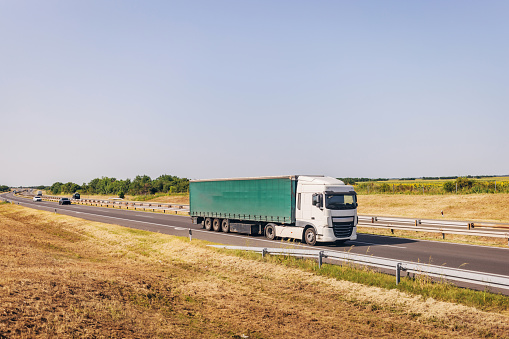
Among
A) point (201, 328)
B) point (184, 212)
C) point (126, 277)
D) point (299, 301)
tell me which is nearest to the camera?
point (201, 328)

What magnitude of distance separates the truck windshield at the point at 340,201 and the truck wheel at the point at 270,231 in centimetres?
453

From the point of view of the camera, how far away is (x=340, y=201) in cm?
2156

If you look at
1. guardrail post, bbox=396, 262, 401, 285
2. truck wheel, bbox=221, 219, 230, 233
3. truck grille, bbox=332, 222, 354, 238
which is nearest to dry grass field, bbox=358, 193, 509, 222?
truck grille, bbox=332, 222, 354, 238

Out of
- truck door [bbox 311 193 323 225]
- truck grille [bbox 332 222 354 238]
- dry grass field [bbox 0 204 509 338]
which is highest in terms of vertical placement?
truck door [bbox 311 193 323 225]

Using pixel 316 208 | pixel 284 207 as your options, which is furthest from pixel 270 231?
pixel 316 208

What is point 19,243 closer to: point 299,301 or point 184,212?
point 299,301

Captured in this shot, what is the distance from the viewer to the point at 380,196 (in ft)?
181

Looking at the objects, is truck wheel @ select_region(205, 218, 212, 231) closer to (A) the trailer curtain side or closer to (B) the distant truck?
(B) the distant truck

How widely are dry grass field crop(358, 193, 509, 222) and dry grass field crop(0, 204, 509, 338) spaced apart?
2958 cm

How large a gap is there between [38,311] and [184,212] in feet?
132

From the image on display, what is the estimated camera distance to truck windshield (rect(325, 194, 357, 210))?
21234mm

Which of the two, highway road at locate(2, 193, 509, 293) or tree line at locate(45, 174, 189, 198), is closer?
highway road at locate(2, 193, 509, 293)

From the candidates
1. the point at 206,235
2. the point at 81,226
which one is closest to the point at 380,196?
the point at 206,235

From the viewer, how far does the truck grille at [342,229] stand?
21.0m
